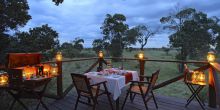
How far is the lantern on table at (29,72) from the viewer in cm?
385

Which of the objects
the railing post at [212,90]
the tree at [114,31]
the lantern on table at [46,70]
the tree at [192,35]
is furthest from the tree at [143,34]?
the lantern on table at [46,70]

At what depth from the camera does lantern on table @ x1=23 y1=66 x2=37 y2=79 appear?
151 inches

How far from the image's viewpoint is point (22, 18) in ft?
24.5

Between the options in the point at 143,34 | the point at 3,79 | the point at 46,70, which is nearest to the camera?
the point at 3,79

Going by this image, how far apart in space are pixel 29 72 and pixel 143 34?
15.5 metres

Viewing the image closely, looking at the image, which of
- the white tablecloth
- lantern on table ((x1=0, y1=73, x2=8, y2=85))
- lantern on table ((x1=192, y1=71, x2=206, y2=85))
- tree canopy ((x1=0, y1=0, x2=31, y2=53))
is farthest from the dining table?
tree canopy ((x1=0, y1=0, x2=31, y2=53))

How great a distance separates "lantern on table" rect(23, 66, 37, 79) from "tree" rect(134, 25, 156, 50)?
14750 mm

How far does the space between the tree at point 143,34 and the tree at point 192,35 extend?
2677 millimetres

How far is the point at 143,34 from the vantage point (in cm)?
1859

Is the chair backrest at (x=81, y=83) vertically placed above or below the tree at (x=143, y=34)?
below

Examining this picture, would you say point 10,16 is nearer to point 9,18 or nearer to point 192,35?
point 9,18

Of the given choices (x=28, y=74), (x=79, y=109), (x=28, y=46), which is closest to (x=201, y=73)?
(x=79, y=109)

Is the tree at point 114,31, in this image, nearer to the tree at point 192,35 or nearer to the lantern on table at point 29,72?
the tree at point 192,35

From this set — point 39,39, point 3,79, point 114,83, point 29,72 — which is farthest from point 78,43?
point 3,79
